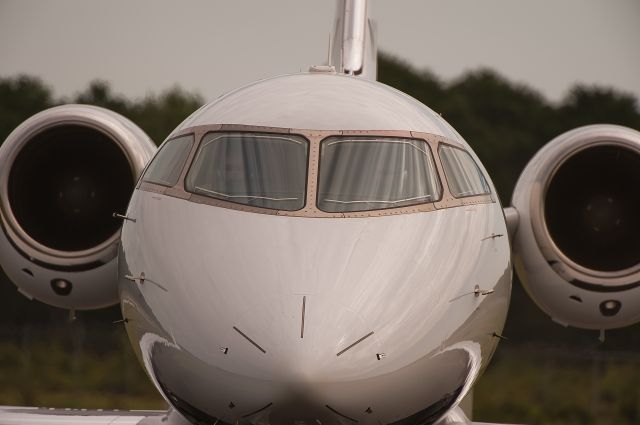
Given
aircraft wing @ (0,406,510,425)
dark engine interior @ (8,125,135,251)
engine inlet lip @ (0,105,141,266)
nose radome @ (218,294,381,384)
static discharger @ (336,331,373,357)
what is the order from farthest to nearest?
dark engine interior @ (8,125,135,251) → engine inlet lip @ (0,105,141,266) → aircraft wing @ (0,406,510,425) → static discharger @ (336,331,373,357) → nose radome @ (218,294,381,384)

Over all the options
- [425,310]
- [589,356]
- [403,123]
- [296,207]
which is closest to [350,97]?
[403,123]

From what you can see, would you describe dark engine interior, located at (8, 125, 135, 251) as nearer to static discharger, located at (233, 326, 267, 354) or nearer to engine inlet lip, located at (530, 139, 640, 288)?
engine inlet lip, located at (530, 139, 640, 288)

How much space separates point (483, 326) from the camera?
8117 mm

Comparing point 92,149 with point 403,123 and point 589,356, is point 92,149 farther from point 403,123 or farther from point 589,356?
point 589,356

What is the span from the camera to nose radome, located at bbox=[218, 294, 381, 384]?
6574 millimetres

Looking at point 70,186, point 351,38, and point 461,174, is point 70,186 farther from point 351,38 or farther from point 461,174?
point 461,174

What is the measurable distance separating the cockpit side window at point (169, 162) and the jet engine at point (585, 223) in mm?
3542

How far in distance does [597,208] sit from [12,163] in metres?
5.02

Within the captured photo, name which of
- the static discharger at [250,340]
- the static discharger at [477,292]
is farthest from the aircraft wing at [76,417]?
the static discharger at [250,340]

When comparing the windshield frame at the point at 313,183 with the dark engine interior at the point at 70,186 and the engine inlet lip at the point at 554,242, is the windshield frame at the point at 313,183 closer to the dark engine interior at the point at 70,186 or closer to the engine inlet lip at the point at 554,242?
the engine inlet lip at the point at 554,242

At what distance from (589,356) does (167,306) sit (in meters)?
17.3

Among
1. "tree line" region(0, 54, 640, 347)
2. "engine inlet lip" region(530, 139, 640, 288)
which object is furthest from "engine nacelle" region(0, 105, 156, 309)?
"tree line" region(0, 54, 640, 347)

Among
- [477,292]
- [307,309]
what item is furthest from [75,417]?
[307,309]

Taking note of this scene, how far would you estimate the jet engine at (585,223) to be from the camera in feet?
35.3
